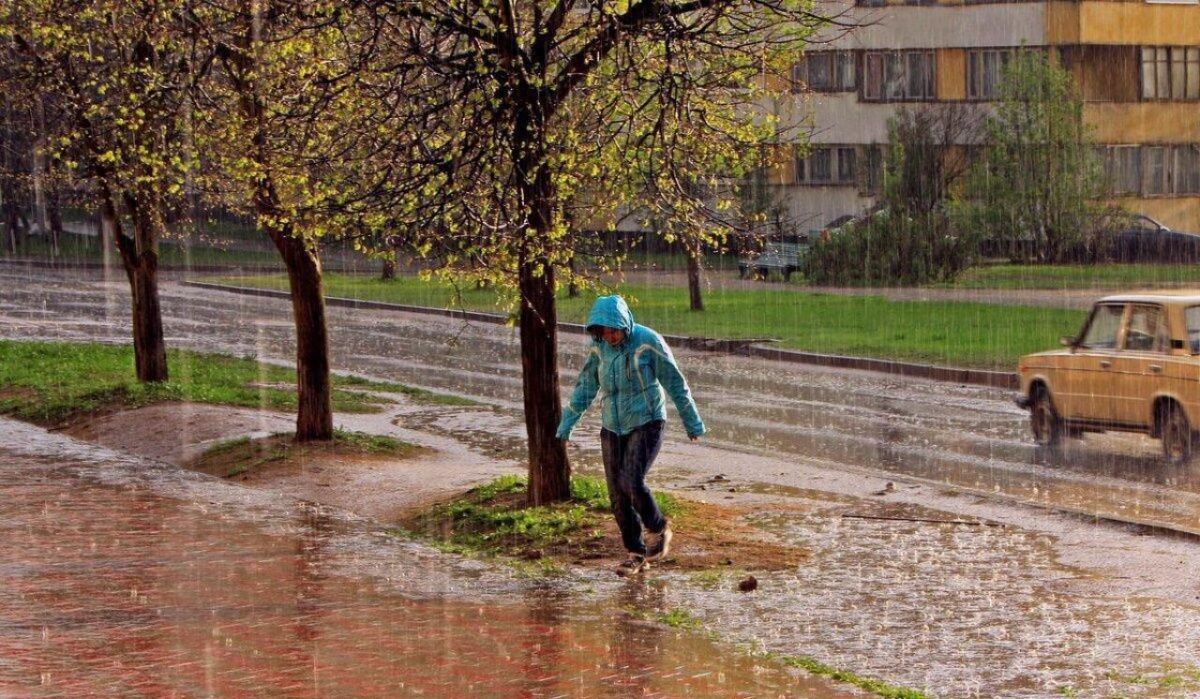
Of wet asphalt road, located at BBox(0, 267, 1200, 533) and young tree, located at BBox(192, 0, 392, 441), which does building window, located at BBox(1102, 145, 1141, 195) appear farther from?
young tree, located at BBox(192, 0, 392, 441)

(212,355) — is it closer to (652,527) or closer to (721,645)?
(652,527)

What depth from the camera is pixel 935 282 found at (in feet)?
133

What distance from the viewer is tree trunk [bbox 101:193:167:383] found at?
20641mm

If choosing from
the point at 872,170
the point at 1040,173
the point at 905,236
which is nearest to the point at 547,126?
the point at 905,236

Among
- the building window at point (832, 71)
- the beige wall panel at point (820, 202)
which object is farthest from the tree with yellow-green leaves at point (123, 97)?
the building window at point (832, 71)

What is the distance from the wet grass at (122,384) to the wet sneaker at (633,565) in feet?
31.4

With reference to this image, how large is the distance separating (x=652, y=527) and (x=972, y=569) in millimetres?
2015

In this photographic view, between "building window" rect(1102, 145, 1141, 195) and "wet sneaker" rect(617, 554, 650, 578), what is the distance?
4982 cm

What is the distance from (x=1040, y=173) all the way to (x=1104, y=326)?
29.7 metres

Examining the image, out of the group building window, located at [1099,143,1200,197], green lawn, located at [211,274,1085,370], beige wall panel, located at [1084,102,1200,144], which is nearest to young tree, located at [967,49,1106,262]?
green lawn, located at [211,274,1085,370]

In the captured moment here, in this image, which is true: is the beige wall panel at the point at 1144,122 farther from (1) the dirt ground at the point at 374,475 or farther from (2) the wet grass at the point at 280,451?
(2) the wet grass at the point at 280,451

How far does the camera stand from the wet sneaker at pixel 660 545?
1126 cm

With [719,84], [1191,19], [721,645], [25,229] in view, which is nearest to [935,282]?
[1191,19]

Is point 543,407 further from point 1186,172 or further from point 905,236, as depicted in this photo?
point 1186,172
